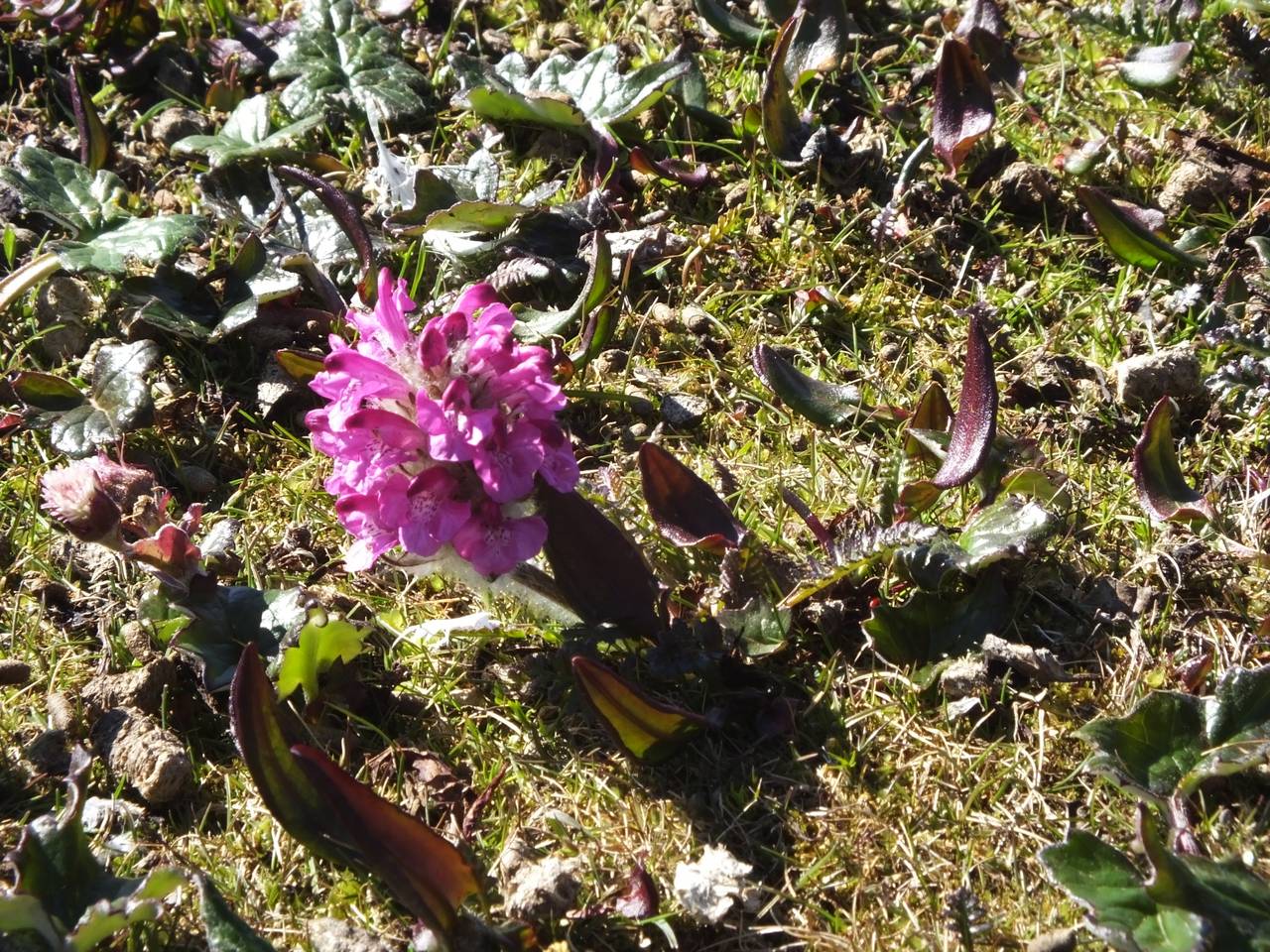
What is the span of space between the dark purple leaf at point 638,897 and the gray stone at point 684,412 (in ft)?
3.35

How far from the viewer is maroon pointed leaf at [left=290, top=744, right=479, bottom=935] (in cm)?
175

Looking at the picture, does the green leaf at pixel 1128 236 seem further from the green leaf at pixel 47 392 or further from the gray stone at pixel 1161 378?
the green leaf at pixel 47 392

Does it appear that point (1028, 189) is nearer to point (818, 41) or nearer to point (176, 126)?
point (818, 41)

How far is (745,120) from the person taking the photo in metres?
3.07

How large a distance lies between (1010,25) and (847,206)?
0.82 metres

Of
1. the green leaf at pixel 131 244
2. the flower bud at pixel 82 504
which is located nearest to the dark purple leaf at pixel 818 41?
the green leaf at pixel 131 244

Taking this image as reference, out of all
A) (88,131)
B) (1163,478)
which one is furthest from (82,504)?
A: (1163,478)

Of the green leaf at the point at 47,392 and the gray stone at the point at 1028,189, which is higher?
the gray stone at the point at 1028,189

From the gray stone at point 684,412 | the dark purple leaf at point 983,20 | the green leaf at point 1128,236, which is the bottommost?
the gray stone at point 684,412

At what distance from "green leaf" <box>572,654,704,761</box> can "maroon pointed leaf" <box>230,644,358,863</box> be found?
426 mm

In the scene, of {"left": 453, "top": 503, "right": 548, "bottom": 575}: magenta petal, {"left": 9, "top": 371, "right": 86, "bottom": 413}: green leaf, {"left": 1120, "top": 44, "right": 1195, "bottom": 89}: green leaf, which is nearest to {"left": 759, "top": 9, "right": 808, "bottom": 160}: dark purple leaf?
{"left": 1120, "top": 44, "right": 1195, "bottom": 89}: green leaf

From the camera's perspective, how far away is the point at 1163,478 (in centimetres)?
227

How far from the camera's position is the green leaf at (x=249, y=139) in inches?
120

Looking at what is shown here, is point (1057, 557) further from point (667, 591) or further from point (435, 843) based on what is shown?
point (435, 843)
